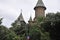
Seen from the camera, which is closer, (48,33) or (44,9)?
(48,33)

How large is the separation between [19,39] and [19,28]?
15615mm

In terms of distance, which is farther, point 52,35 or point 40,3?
point 40,3

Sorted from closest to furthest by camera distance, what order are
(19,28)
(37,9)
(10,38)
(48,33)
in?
1. (48,33)
2. (10,38)
3. (19,28)
4. (37,9)

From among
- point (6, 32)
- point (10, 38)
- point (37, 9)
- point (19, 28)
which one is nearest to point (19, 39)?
point (10, 38)

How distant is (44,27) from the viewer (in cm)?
4009

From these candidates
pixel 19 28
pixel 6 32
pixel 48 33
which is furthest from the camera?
pixel 19 28

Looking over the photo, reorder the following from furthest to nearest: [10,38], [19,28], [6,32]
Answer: [19,28]
[6,32]
[10,38]

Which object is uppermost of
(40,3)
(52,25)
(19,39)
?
(40,3)

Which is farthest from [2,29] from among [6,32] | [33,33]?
[33,33]

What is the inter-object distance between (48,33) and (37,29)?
2.16 metres

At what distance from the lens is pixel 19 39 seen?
4091 centimetres

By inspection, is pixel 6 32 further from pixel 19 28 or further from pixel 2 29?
pixel 19 28

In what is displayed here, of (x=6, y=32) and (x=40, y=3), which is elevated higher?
(x=40, y=3)

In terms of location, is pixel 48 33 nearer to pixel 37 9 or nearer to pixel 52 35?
pixel 52 35
